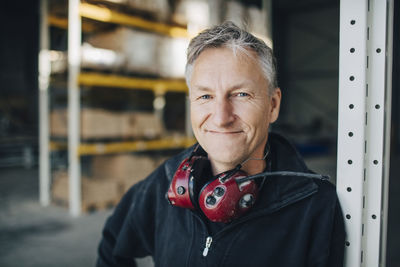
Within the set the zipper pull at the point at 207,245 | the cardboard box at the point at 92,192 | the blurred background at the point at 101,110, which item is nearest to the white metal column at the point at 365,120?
the zipper pull at the point at 207,245

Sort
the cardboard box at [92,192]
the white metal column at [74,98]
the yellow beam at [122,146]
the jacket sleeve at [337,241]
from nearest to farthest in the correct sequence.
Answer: the jacket sleeve at [337,241]
the white metal column at [74,98]
the yellow beam at [122,146]
the cardboard box at [92,192]

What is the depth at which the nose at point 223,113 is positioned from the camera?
122 centimetres

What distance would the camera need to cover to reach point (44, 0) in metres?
5.23

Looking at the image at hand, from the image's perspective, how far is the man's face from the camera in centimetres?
124

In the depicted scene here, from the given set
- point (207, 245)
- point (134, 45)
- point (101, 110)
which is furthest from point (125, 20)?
point (207, 245)

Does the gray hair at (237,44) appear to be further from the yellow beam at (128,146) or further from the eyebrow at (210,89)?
the yellow beam at (128,146)

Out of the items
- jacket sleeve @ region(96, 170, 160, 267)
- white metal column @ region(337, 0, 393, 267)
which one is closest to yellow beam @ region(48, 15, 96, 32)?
jacket sleeve @ region(96, 170, 160, 267)

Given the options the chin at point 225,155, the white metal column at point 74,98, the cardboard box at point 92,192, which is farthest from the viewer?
the cardboard box at point 92,192

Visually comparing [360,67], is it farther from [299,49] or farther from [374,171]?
[299,49]

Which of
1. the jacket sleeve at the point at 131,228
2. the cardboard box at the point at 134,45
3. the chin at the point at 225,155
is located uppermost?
the cardboard box at the point at 134,45

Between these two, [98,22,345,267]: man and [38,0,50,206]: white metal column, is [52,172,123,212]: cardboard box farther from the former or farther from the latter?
A: [98,22,345,267]: man

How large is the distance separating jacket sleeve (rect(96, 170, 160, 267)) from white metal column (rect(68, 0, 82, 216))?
3271 millimetres

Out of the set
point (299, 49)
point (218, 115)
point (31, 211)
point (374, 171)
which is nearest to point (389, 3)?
point (374, 171)

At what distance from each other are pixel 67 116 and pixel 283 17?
15334 mm
